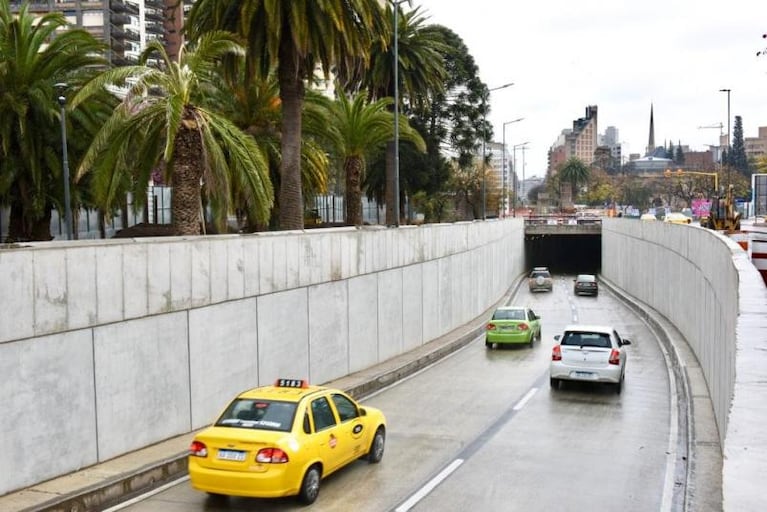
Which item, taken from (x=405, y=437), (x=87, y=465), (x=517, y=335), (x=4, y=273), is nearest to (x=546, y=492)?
(x=405, y=437)

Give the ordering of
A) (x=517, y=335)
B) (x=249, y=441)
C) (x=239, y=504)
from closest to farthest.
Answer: (x=249, y=441) → (x=239, y=504) → (x=517, y=335)

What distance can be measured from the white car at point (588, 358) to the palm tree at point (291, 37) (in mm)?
9026

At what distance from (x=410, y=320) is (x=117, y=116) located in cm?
1188

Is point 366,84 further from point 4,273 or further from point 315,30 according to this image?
point 4,273

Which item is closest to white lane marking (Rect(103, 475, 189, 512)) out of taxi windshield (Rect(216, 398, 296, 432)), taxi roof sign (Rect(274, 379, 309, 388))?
taxi windshield (Rect(216, 398, 296, 432))

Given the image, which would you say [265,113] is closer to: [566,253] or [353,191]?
[353,191]

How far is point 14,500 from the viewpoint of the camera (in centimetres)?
1037

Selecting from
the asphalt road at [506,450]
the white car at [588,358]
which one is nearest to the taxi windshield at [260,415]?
the asphalt road at [506,450]

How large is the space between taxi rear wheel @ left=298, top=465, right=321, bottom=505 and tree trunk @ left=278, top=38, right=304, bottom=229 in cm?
1425

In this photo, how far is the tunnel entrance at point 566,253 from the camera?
9438 cm

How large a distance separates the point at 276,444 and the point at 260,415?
872 mm

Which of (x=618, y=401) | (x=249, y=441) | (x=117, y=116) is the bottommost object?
(x=618, y=401)

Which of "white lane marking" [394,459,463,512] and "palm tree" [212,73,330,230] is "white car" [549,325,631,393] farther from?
"palm tree" [212,73,330,230]

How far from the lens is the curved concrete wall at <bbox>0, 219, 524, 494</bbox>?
36.6 feet
